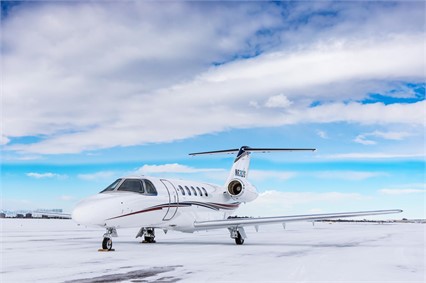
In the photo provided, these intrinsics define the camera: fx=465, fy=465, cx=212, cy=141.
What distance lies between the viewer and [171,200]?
1845 centimetres

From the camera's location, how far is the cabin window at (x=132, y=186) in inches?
649

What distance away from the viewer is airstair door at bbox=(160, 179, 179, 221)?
Result: 18359 mm

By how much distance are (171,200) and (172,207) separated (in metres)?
0.30

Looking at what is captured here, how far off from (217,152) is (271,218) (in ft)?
29.0

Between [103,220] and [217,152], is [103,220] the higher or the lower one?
the lower one

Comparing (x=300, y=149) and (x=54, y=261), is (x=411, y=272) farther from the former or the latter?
(x=300, y=149)

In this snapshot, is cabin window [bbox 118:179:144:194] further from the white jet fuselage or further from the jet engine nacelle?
the jet engine nacelle

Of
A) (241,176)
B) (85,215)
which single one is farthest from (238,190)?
(85,215)

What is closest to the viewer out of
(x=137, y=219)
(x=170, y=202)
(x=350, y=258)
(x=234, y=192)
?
(x=350, y=258)

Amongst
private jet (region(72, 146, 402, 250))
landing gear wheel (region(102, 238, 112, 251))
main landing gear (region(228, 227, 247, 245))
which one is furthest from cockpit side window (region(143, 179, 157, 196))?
main landing gear (region(228, 227, 247, 245))

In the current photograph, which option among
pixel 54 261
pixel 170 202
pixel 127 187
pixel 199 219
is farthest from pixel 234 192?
pixel 54 261

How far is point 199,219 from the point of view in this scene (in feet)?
67.0

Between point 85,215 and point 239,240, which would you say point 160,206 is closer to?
point 239,240

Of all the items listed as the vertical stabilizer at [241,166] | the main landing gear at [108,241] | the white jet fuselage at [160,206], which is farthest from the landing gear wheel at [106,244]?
the vertical stabilizer at [241,166]
